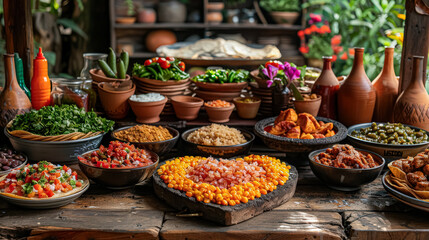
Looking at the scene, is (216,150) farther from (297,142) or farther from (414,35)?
(414,35)

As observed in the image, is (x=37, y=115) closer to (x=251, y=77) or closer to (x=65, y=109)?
(x=65, y=109)

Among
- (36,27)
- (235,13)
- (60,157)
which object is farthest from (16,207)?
(235,13)

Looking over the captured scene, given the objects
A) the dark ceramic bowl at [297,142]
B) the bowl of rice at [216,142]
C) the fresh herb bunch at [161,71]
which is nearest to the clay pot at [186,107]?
the fresh herb bunch at [161,71]

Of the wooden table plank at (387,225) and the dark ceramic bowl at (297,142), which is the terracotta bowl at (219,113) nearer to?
the dark ceramic bowl at (297,142)

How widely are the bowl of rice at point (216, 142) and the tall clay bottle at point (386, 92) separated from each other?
1082 millimetres

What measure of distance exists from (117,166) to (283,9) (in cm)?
505

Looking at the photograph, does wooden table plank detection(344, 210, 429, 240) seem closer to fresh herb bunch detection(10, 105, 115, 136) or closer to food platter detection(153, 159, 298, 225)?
food platter detection(153, 159, 298, 225)

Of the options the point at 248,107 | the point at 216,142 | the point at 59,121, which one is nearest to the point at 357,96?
the point at 248,107

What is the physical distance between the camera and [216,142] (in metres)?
2.94

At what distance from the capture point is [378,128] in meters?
3.04

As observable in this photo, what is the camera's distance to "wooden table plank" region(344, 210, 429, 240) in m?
2.25

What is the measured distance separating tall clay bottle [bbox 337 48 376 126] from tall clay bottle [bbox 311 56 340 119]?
2.7 inches

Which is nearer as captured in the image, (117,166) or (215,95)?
(117,166)

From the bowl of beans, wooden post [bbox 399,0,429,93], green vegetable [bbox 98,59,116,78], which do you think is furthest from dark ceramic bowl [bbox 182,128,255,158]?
wooden post [bbox 399,0,429,93]
